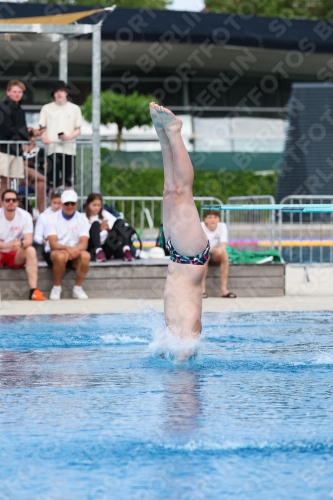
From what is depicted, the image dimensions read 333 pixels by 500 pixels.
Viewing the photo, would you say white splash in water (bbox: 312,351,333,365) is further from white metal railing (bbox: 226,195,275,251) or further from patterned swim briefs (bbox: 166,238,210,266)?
white metal railing (bbox: 226,195,275,251)

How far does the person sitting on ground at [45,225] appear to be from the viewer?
11.8 m

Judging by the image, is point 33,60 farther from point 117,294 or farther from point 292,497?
point 292,497

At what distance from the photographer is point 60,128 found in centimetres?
1261

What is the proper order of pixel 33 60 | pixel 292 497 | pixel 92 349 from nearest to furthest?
pixel 292 497, pixel 92 349, pixel 33 60

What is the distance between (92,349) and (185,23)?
81.3 feet

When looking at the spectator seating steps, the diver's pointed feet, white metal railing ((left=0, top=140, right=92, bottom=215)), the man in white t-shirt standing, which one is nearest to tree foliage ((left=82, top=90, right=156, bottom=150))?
white metal railing ((left=0, top=140, right=92, bottom=215))

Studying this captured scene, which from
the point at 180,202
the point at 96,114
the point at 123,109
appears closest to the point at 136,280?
the point at 96,114

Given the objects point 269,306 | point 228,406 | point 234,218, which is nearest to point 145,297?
point 269,306

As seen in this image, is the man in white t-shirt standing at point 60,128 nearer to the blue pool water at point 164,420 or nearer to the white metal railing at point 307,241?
the white metal railing at point 307,241

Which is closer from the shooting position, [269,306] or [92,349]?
[92,349]

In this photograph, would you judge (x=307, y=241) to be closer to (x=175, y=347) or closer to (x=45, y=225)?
(x=45, y=225)

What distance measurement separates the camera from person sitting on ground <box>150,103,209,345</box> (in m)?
6.25

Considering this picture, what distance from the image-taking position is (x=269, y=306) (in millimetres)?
11062

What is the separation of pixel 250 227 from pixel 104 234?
405 cm
